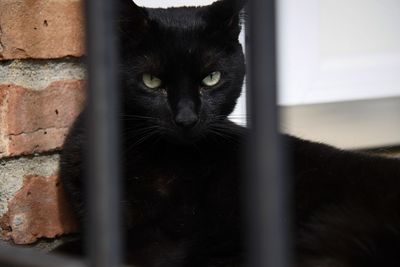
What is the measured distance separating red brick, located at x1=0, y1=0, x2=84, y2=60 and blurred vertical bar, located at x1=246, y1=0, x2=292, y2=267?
26.3 inches

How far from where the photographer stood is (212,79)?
1104 millimetres

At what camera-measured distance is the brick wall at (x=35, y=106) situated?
1.10m

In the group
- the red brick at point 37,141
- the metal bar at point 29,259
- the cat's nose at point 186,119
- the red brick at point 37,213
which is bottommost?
the red brick at point 37,213

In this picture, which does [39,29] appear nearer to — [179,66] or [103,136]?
[179,66]

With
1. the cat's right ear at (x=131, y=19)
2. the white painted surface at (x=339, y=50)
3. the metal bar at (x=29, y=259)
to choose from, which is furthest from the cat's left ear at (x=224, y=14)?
the metal bar at (x=29, y=259)

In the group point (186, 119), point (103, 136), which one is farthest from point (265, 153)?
point (186, 119)

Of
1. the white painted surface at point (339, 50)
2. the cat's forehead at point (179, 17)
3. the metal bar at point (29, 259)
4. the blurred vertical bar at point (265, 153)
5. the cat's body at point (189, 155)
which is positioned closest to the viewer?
the blurred vertical bar at point (265, 153)

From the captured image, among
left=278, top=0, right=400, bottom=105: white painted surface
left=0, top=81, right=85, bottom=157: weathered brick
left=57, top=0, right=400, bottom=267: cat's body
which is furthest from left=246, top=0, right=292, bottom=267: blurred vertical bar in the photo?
left=278, top=0, right=400, bottom=105: white painted surface

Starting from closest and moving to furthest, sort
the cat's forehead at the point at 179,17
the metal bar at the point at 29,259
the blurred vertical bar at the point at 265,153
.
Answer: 1. the blurred vertical bar at the point at 265,153
2. the metal bar at the point at 29,259
3. the cat's forehead at the point at 179,17

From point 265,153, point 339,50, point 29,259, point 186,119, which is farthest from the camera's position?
point 339,50

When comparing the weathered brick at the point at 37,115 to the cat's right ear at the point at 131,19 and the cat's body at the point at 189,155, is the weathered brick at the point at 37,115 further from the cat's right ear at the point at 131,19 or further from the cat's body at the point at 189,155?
the cat's right ear at the point at 131,19

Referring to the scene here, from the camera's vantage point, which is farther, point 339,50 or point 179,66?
point 339,50

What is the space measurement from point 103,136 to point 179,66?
1.79 feet

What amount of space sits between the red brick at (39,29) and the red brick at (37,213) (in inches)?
8.2
